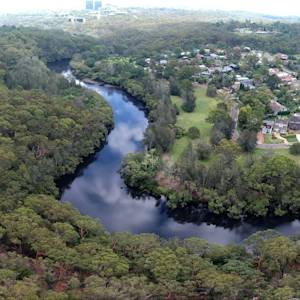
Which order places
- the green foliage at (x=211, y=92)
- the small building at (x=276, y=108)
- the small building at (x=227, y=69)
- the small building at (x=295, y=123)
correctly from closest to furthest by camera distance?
the small building at (x=295, y=123) → the small building at (x=276, y=108) → the green foliage at (x=211, y=92) → the small building at (x=227, y=69)

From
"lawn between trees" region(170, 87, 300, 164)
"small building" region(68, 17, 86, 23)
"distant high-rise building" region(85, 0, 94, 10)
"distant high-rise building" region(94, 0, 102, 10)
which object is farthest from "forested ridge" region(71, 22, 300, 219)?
"distant high-rise building" region(85, 0, 94, 10)

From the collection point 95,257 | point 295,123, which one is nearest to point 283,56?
point 295,123

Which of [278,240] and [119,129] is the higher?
[278,240]

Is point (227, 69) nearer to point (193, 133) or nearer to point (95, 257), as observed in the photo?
point (193, 133)

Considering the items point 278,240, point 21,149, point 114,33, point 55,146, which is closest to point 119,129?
point 55,146

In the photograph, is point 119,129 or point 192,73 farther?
point 192,73

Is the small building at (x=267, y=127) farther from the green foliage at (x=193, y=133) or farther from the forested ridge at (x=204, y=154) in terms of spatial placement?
the green foliage at (x=193, y=133)

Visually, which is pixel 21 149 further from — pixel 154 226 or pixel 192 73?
pixel 192 73

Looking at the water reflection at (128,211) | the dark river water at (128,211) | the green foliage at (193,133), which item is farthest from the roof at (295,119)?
the dark river water at (128,211)
